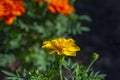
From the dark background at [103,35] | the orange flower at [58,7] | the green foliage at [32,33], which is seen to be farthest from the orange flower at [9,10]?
the dark background at [103,35]

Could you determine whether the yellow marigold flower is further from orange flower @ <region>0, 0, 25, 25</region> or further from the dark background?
the dark background

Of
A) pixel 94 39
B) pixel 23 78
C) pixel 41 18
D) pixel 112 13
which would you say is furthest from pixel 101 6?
pixel 23 78

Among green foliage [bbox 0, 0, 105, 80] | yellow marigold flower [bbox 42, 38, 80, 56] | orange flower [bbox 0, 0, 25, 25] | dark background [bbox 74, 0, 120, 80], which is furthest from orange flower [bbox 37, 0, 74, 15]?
yellow marigold flower [bbox 42, 38, 80, 56]

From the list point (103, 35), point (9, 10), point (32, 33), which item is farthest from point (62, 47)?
point (103, 35)

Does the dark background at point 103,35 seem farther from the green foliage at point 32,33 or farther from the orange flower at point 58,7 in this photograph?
the orange flower at point 58,7

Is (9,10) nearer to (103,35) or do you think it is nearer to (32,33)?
(32,33)

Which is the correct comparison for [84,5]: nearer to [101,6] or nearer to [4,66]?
[101,6]
